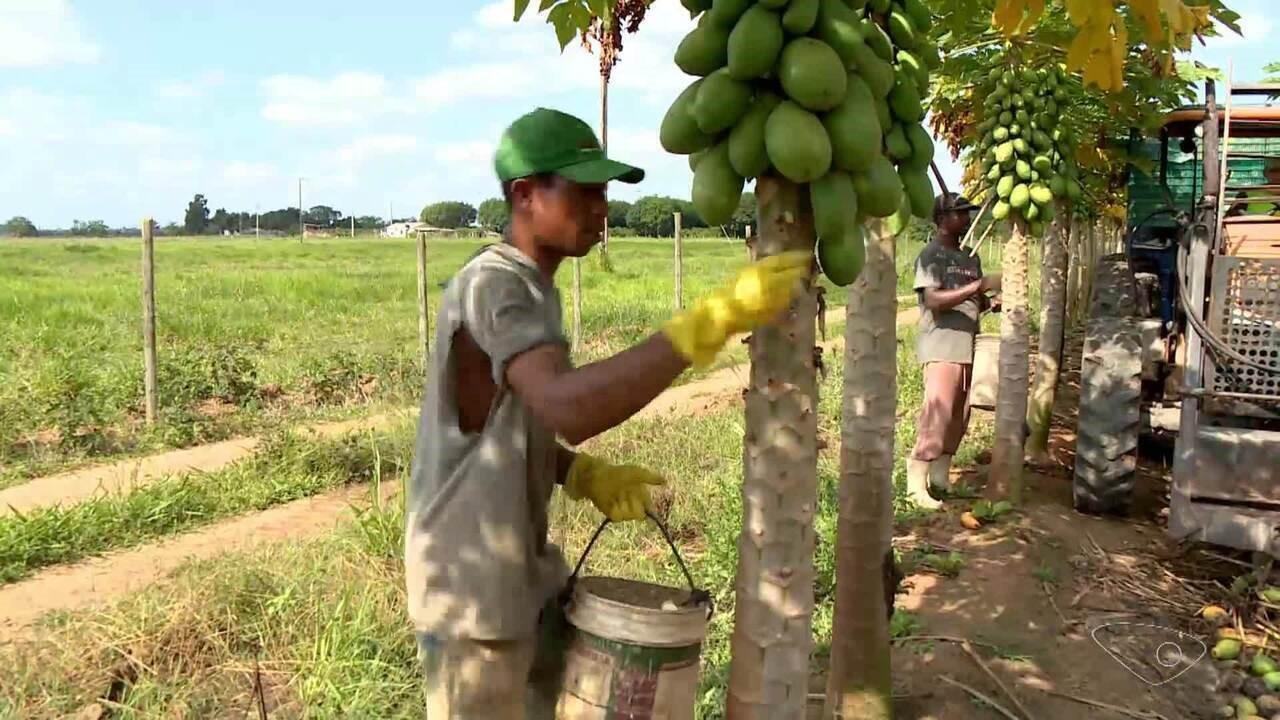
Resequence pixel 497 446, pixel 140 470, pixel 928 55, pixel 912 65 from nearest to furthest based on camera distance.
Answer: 1. pixel 497 446
2. pixel 912 65
3. pixel 928 55
4. pixel 140 470

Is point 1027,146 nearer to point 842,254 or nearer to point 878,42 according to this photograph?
point 878,42

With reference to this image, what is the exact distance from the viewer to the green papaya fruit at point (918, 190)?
2.61 metres

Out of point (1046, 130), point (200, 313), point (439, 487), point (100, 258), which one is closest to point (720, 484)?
point (1046, 130)

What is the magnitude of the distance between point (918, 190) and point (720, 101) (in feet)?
3.42

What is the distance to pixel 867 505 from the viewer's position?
3205 mm

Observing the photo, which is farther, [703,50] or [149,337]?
[149,337]

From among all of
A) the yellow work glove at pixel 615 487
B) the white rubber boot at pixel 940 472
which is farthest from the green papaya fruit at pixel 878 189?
the white rubber boot at pixel 940 472

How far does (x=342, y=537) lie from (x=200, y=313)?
1204 cm

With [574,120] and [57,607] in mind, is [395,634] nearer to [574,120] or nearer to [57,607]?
[57,607]

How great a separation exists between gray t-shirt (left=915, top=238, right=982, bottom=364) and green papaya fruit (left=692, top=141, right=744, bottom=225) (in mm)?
4564

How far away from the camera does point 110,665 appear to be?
3.72 metres

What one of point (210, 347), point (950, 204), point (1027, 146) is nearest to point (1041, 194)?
point (1027, 146)

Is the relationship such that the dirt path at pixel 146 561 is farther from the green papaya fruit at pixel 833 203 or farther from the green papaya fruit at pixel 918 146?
the green papaya fruit at pixel 833 203

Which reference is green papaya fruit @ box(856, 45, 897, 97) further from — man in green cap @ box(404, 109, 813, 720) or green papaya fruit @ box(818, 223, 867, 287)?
man in green cap @ box(404, 109, 813, 720)
